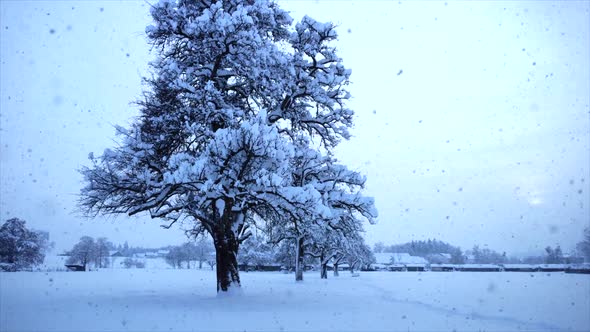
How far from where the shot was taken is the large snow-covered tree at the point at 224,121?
1359 centimetres

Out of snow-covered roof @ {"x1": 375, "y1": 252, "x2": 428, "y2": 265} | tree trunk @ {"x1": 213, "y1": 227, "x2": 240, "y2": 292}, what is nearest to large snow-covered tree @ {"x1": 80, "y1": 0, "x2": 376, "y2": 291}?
tree trunk @ {"x1": 213, "y1": 227, "x2": 240, "y2": 292}

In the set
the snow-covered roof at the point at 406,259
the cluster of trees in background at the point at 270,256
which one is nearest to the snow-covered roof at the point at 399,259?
the snow-covered roof at the point at 406,259

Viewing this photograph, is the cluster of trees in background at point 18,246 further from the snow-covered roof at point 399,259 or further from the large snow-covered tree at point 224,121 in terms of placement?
the snow-covered roof at point 399,259

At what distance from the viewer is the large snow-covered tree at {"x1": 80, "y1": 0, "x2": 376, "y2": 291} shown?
13.6m

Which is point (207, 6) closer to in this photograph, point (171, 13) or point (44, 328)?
point (171, 13)

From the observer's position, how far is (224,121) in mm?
16250

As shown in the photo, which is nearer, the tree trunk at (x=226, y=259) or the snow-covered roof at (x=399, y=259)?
the tree trunk at (x=226, y=259)

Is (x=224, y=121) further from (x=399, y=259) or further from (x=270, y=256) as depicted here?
(x=399, y=259)

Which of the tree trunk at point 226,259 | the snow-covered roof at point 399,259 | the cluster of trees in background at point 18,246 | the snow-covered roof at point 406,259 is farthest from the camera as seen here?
the snow-covered roof at point 406,259

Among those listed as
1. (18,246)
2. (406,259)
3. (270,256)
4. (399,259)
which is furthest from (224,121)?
(406,259)

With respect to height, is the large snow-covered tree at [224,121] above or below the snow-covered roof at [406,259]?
above

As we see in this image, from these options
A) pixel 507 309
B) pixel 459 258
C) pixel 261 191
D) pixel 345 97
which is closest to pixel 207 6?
pixel 345 97

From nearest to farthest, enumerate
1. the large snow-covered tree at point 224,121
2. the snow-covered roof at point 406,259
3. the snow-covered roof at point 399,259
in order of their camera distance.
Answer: the large snow-covered tree at point 224,121 < the snow-covered roof at point 399,259 < the snow-covered roof at point 406,259

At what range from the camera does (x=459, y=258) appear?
190125mm
